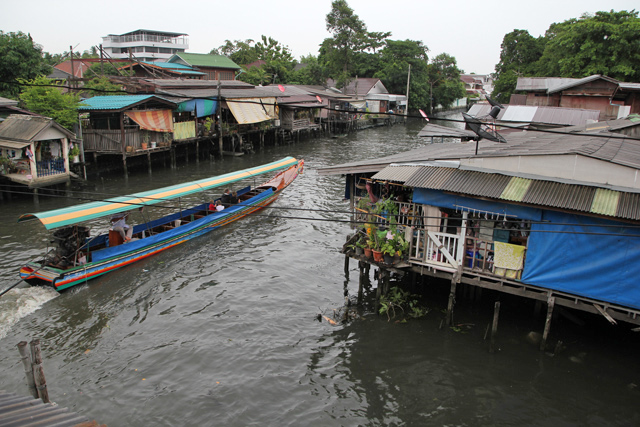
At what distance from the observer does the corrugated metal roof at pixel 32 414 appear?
17.5 ft

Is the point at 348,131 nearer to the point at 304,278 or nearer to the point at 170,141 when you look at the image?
the point at 170,141

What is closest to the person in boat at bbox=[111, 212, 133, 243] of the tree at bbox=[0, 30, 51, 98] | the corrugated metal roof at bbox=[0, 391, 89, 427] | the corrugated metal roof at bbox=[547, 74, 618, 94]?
the corrugated metal roof at bbox=[0, 391, 89, 427]

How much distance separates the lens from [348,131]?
174 feet

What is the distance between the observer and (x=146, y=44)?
7700 cm

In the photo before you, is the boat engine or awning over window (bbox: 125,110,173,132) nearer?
the boat engine

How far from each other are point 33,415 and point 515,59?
63.1 m

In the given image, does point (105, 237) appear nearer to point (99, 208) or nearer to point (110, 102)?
point (99, 208)

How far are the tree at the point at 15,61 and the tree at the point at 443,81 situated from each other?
2324 inches

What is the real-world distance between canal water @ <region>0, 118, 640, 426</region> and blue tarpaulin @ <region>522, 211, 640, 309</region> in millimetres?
1922

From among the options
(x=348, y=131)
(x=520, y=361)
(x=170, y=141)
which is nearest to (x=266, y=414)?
(x=520, y=361)

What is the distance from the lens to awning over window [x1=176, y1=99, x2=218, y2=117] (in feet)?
102

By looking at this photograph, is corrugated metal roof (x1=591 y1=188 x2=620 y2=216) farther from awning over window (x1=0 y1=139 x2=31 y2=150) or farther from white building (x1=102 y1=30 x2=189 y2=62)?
white building (x1=102 y1=30 x2=189 y2=62)

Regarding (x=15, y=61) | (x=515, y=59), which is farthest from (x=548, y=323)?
(x=515, y=59)

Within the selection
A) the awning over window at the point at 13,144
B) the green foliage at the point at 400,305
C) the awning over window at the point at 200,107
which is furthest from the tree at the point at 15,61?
the green foliage at the point at 400,305
